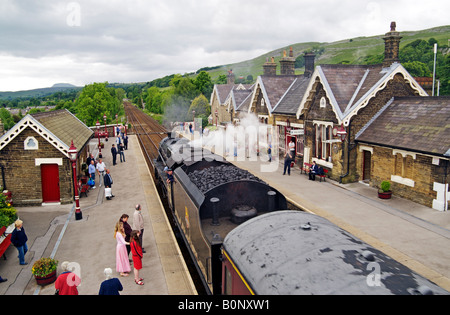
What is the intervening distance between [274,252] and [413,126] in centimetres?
1350

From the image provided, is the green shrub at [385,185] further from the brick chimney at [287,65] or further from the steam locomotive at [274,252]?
the brick chimney at [287,65]

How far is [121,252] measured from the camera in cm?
895

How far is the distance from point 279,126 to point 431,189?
13368 mm

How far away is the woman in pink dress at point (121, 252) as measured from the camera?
29.2ft

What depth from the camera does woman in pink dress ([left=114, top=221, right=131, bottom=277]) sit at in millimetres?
8898

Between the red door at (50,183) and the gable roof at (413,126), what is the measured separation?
1515 cm

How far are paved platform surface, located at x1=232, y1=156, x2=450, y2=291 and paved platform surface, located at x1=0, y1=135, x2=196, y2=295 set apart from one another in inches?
243

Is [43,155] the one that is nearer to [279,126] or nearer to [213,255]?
[213,255]

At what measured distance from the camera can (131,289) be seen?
336 inches

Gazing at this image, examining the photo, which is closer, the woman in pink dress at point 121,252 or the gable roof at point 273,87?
the woman in pink dress at point 121,252

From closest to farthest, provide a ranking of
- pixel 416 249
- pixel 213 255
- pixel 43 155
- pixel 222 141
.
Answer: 1. pixel 213 255
2. pixel 416 249
3. pixel 43 155
4. pixel 222 141

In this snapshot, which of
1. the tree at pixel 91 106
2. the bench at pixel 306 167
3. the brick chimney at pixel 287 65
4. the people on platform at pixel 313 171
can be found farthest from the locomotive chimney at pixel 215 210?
the tree at pixel 91 106

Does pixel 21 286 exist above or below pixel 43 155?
below
